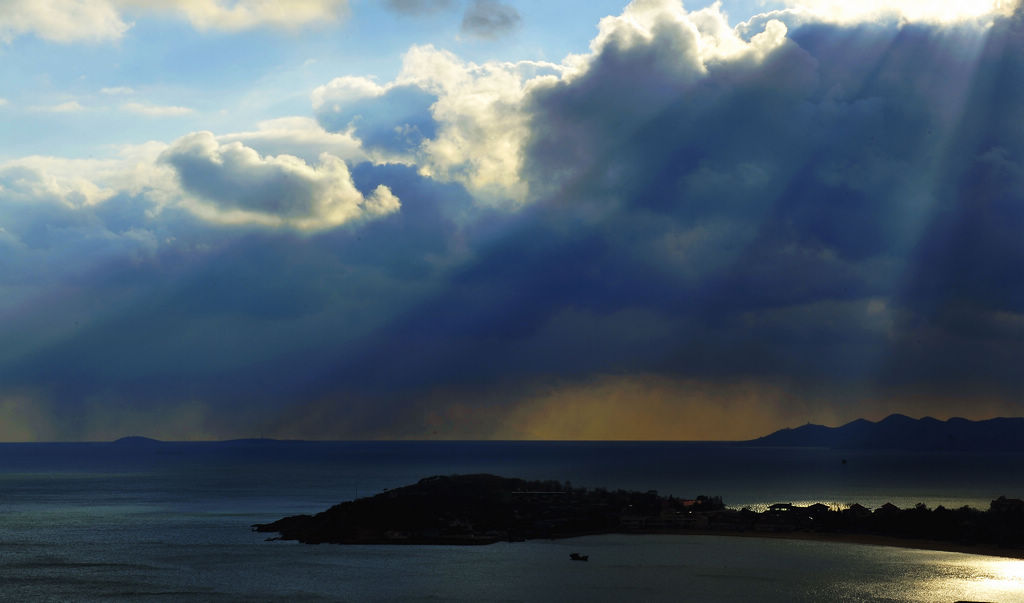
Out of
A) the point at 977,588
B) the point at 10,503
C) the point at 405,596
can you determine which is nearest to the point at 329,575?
the point at 405,596

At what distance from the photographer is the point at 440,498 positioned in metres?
125

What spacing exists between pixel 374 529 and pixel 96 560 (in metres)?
29.8

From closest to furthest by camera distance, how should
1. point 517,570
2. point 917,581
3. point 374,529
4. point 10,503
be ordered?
point 917,581, point 517,570, point 374,529, point 10,503

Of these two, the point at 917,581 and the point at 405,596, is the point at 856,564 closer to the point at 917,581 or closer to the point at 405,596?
the point at 917,581

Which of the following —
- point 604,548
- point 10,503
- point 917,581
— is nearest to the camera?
point 917,581

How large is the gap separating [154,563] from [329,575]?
21131 mm

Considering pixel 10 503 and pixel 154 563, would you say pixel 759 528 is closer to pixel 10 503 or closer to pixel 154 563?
pixel 154 563

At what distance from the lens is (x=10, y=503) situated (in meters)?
174

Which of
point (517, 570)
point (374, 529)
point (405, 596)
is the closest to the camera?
point (405, 596)

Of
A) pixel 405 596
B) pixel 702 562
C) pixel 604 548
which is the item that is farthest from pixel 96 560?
pixel 702 562

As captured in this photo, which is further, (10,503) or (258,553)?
(10,503)

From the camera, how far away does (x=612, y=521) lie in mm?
117125

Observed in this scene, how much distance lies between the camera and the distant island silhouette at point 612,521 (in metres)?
104

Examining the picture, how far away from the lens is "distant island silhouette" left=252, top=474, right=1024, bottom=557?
104 metres
